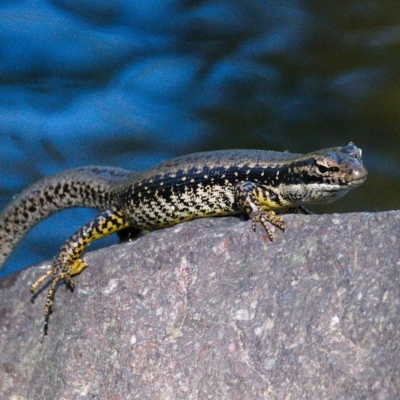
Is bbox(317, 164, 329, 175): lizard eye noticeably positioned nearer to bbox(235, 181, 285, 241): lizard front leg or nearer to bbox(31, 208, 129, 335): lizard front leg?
bbox(235, 181, 285, 241): lizard front leg

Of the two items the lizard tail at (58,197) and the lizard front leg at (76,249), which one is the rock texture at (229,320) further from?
the lizard tail at (58,197)

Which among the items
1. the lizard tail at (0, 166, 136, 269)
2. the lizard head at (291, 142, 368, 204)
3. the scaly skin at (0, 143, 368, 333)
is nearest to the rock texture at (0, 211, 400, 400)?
the scaly skin at (0, 143, 368, 333)

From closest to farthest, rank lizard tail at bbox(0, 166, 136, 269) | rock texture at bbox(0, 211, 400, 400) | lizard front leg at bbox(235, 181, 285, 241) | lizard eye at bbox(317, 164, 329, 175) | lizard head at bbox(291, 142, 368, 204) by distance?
rock texture at bbox(0, 211, 400, 400) < lizard front leg at bbox(235, 181, 285, 241) < lizard head at bbox(291, 142, 368, 204) < lizard eye at bbox(317, 164, 329, 175) < lizard tail at bbox(0, 166, 136, 269)

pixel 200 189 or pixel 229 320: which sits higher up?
pixel 200 189

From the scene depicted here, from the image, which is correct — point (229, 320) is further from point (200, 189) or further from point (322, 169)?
point (200, 189)

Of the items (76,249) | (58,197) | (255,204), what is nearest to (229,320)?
(255,204)

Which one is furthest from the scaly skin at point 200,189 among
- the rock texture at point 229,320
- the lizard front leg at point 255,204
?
the rock texture at point 229,320
